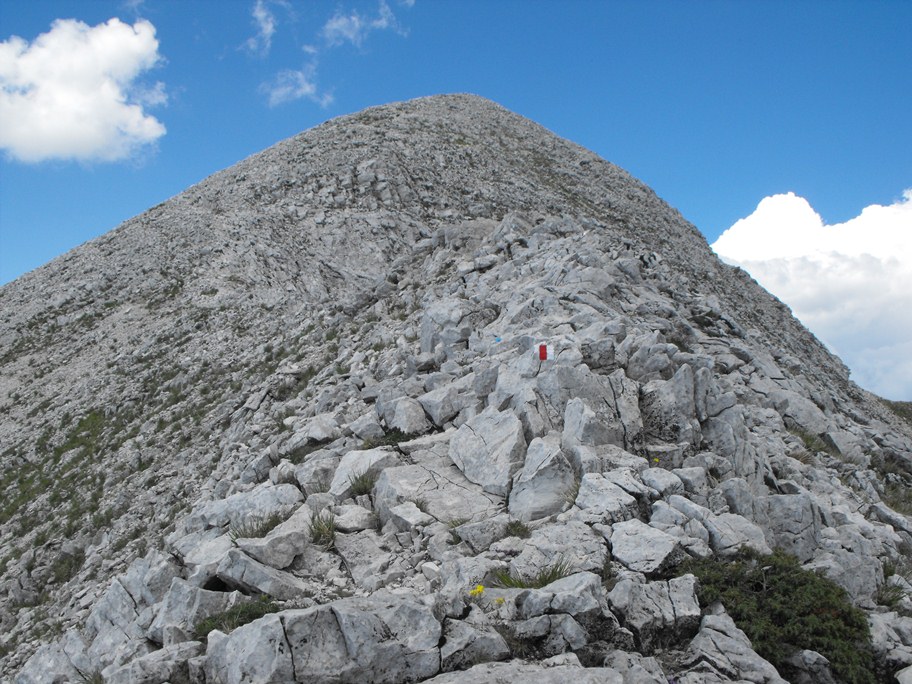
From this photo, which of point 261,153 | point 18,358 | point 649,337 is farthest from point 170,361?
point 261,153

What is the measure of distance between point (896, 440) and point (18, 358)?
43687 millimetres

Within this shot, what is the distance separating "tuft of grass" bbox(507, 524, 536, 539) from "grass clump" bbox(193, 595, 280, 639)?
3691 millimetres

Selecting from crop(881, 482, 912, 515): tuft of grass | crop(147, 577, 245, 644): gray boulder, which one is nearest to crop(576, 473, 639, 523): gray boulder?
crop(147, 577, 245, 644): gray boulder

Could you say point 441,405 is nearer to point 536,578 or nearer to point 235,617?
point 536,578

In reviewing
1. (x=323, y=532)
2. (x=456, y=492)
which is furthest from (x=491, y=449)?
(x=323, y=532)

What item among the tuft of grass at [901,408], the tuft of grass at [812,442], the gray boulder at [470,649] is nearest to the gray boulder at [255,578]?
the gray boulder at [470,649]

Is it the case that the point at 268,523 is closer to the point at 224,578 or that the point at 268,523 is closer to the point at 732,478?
the point at 224,578

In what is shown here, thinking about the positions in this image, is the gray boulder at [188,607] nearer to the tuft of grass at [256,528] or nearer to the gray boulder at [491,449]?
the tuft of grass at [256,528]

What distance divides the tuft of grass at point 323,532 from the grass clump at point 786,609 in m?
5.48

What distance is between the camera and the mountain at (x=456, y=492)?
761cm

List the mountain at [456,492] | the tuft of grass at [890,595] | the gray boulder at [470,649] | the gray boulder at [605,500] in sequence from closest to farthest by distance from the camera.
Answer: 1. the gray boulder at [470,649]
2. the mountain at [456,492]
3. the gray boulder at [605,500]
4. the tuft of grass at [890,595]

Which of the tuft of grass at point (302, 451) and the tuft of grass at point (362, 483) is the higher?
the tuft of grass at point (302, 451)

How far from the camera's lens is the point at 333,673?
686cm

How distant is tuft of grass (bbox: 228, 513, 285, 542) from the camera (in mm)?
10402
